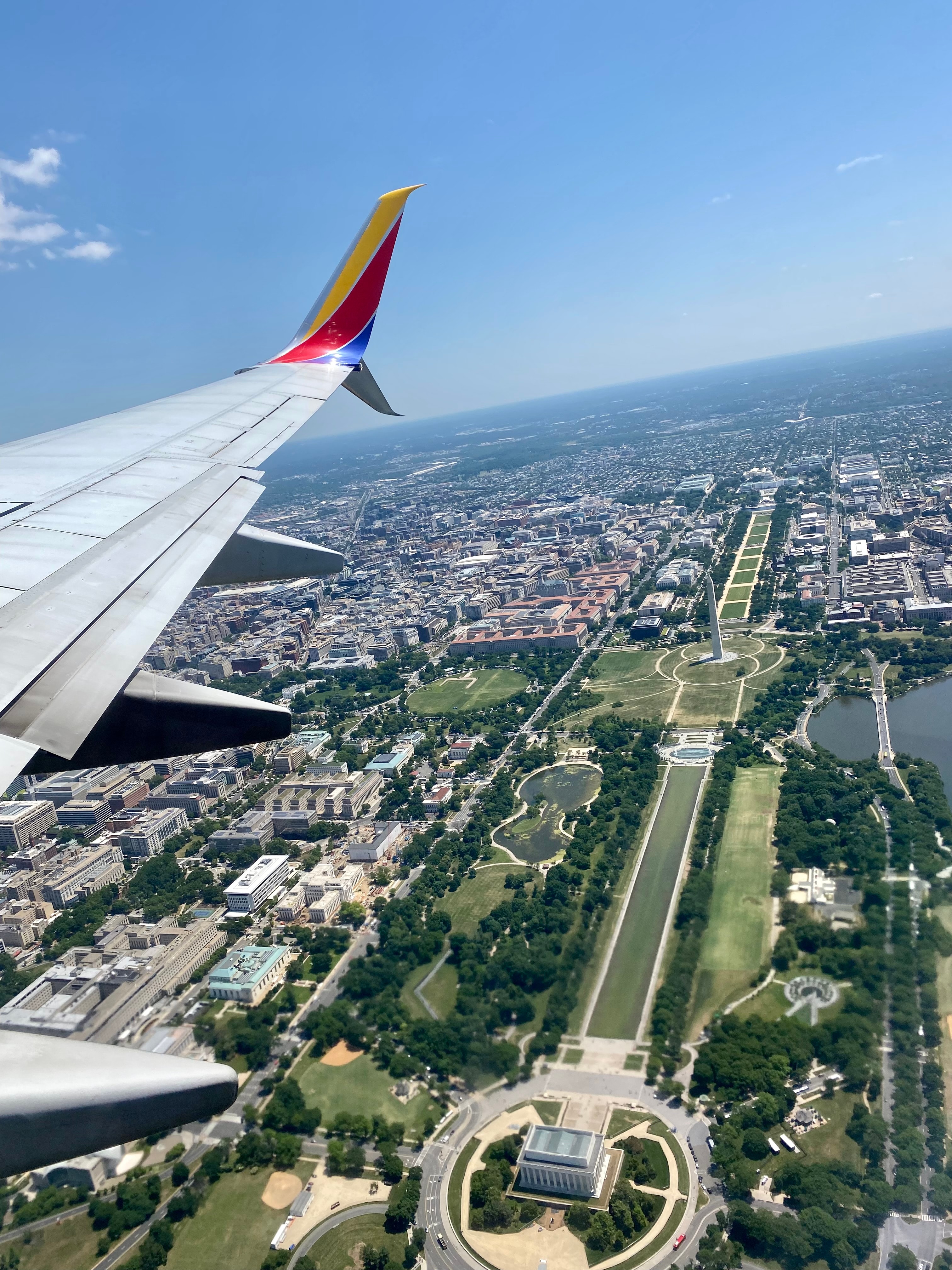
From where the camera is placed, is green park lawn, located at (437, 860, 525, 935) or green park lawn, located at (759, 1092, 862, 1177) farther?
green park lawn, located at (437, 860, 525, 935)

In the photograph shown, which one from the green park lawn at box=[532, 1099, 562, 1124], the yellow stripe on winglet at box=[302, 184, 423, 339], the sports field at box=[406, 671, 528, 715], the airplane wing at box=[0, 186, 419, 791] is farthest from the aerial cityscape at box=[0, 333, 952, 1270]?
the yellow stripe on winglet at box=[302, 184, 423, 339]

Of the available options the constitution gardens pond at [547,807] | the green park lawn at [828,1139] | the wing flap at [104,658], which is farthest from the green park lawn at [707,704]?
the wing flap at [104,658]

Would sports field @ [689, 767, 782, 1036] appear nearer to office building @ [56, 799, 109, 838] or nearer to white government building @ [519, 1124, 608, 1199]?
white government building @ [519, 1124, 608, 1199]

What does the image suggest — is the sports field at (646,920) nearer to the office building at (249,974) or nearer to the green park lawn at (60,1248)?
the office building at (249,974)

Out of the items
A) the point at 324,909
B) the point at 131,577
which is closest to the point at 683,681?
the point at 324,909

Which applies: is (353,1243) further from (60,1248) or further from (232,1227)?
(60,1248)

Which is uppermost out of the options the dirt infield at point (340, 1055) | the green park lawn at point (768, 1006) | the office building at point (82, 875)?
the office building at point (82, 875)
